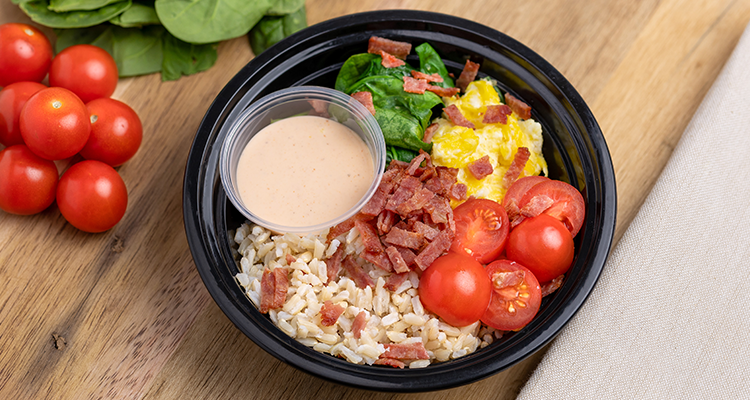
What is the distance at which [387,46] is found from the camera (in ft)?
7.89

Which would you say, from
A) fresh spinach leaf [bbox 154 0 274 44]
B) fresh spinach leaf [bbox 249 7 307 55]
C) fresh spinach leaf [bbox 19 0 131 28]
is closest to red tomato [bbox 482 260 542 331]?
fresh spinach leaf [bbox 249 7 307 55]

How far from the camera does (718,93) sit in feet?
8.23

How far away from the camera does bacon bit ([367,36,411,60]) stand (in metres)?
2.39

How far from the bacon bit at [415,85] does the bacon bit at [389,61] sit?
0.09m

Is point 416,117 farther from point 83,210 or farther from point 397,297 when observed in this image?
point 83,210

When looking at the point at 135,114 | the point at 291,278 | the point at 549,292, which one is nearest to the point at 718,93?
the point at 549,292

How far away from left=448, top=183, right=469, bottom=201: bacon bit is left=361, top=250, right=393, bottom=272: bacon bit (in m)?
0.41

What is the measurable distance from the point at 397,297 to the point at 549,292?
2.10ft

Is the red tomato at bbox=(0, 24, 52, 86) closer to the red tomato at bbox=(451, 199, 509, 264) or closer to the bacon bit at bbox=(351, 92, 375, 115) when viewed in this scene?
the bacon bit at bbox=(351, 92, 375, 115)

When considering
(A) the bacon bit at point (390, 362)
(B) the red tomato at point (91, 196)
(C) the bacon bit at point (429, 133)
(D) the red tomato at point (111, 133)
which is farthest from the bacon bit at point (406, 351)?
(D) the red tomato at point (111, 133)

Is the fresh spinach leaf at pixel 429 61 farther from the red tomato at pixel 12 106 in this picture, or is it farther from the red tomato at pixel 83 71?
the red tomato at pixel 12 106

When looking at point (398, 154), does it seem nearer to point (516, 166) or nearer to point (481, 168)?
point (481, 168)

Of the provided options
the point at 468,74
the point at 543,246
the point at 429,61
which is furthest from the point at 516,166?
the point at 429,61

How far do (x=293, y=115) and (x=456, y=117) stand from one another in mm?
799
